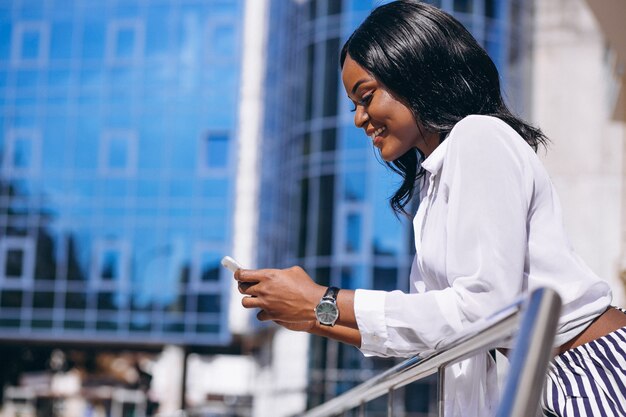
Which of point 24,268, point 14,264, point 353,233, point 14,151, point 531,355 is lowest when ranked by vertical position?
point 24,268

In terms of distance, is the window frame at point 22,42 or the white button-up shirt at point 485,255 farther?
the window frame at point 22,42

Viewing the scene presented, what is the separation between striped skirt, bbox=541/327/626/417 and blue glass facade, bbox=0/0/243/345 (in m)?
30.4

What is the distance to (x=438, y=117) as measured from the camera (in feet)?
7.32

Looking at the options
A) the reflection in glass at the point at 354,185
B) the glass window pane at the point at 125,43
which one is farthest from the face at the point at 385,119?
the glass window pane at the point at 125,43

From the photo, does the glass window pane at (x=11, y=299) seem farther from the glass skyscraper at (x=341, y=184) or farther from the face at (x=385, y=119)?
the face at (x=385, y=119)

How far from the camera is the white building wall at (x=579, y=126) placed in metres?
23.5

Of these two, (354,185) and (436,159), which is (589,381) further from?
(354,185)

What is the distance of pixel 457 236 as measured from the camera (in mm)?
1932

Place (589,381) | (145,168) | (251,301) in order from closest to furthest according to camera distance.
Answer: (589,381) → (251,301) → (145,168)

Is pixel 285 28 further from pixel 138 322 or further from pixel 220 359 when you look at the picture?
pixel 220 359

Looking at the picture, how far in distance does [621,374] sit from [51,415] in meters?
41.2

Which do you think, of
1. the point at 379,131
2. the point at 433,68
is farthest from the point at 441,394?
the point at 433,68

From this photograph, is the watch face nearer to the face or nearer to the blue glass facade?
the face

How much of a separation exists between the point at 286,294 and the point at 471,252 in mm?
398
